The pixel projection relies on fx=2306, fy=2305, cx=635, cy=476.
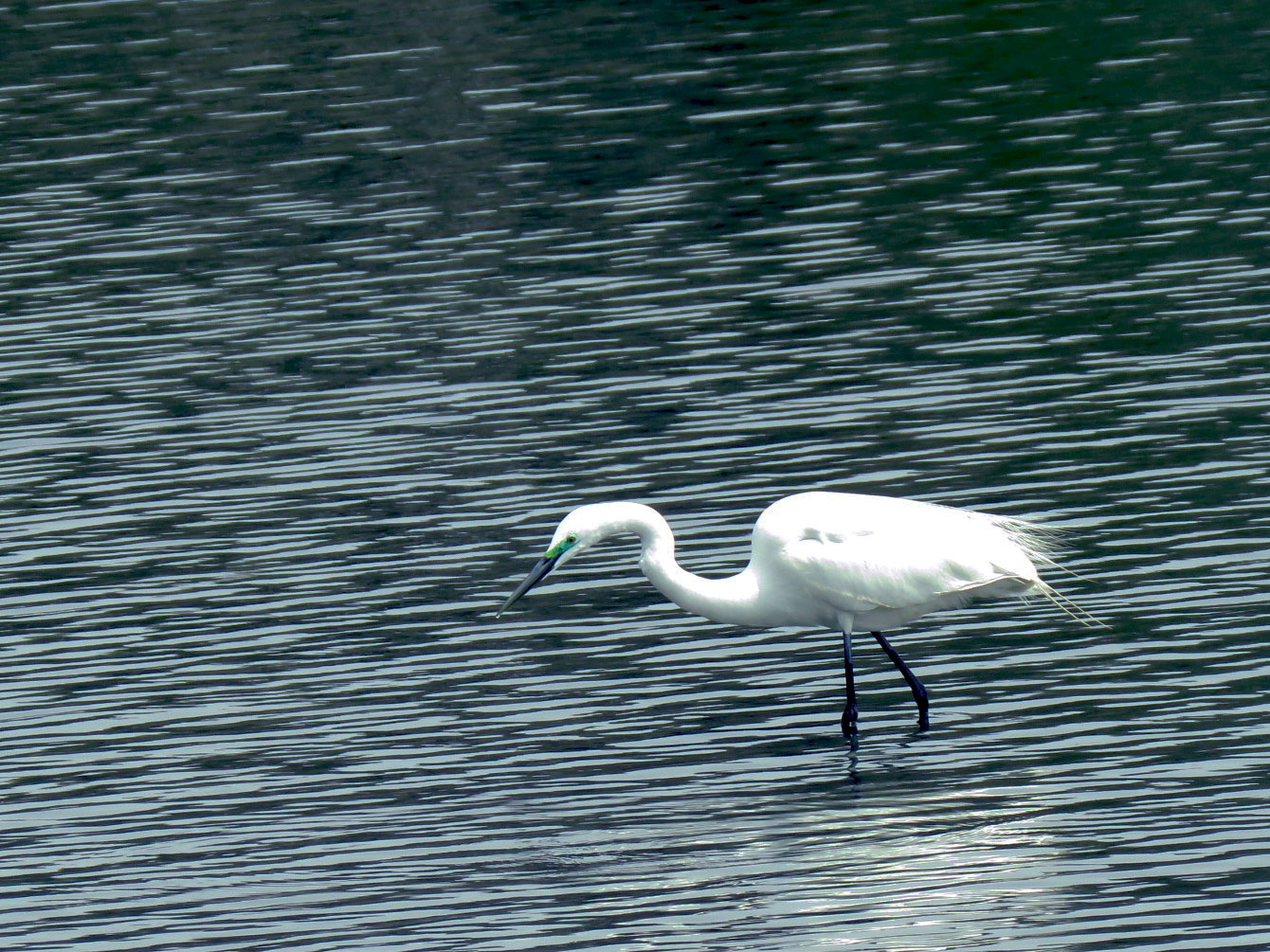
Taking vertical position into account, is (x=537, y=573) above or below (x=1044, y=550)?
above

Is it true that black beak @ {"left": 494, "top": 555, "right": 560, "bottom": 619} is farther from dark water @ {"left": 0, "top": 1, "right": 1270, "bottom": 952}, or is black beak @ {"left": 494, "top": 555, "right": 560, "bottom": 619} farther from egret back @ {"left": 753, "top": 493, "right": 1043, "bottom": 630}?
egret back @ {"left": 753, "top": 493, "right": 1043, "bottom": 630}

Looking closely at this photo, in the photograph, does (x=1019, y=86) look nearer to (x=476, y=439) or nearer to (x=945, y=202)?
(x=945, y=202)

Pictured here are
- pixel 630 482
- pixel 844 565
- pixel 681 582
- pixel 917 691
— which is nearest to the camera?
pixel 844 565

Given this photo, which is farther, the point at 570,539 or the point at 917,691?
the point at 917,691

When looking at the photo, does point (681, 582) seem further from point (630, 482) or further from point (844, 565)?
point (630, 482)

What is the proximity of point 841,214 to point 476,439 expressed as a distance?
8.58 meters

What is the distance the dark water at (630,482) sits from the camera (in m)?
12.5

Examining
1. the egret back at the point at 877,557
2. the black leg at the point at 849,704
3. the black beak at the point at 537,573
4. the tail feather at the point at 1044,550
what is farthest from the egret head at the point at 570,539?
the tail feather at the point at 1044,550

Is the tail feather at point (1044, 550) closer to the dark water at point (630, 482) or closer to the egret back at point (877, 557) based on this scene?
the dark water at point (630, 482)

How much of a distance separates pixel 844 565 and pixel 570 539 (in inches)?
67.4

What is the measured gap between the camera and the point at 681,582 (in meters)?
14.7

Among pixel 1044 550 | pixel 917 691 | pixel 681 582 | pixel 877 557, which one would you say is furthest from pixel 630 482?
pixel 917 691

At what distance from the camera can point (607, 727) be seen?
14703 millimetres

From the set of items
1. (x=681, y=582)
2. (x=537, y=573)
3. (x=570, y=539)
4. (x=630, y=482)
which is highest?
(x=570, y=539)
